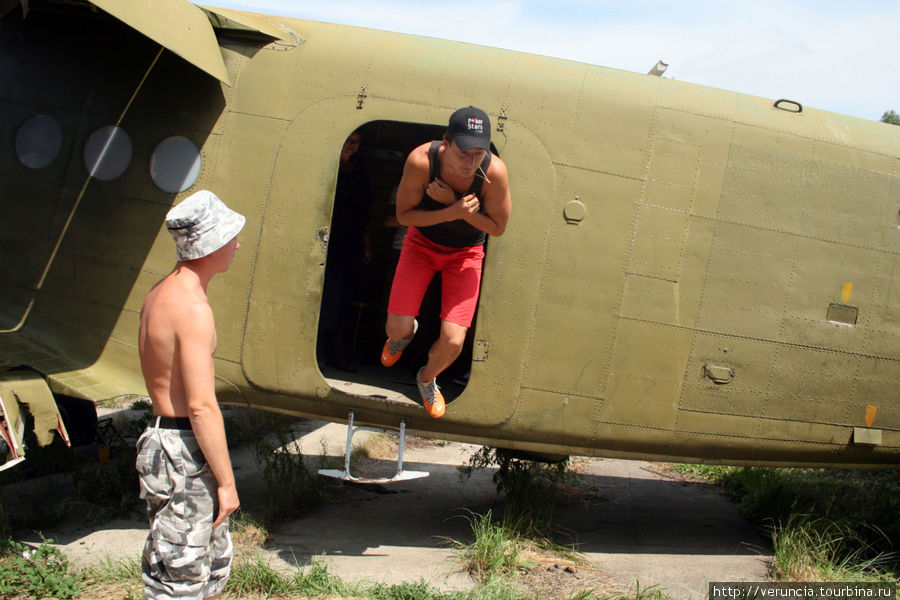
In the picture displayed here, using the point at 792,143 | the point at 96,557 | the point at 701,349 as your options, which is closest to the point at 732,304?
the point at 701,349

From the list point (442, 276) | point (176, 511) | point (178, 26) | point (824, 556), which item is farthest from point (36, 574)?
point (824, 556)

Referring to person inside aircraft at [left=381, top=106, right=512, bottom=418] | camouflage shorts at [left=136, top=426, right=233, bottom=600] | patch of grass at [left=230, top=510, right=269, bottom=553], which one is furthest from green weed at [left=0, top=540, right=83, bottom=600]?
person inside aircraft at [left=381, top=106, right=512, bottom=418]

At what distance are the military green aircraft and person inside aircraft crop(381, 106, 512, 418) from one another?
24 centimetres

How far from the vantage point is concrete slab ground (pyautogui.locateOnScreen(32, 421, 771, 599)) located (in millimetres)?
4699

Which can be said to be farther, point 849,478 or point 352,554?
point 849,478

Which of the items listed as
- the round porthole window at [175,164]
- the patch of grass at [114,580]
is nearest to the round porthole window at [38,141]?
the round porthole window at [175,164]

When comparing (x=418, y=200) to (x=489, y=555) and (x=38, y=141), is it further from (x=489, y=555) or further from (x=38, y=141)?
(x=38, y=141)

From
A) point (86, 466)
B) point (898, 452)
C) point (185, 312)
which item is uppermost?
point (185, 312)

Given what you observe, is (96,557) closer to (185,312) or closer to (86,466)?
(86,466)

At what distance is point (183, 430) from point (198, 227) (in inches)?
30.8

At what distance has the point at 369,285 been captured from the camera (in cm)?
714

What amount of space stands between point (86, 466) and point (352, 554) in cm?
299

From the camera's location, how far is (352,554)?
4887 millimetres

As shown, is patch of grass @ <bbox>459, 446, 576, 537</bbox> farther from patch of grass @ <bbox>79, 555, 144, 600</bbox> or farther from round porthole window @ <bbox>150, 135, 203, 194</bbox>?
round porthole window @ <bbox>150, 135, 203, 194</bbox>
